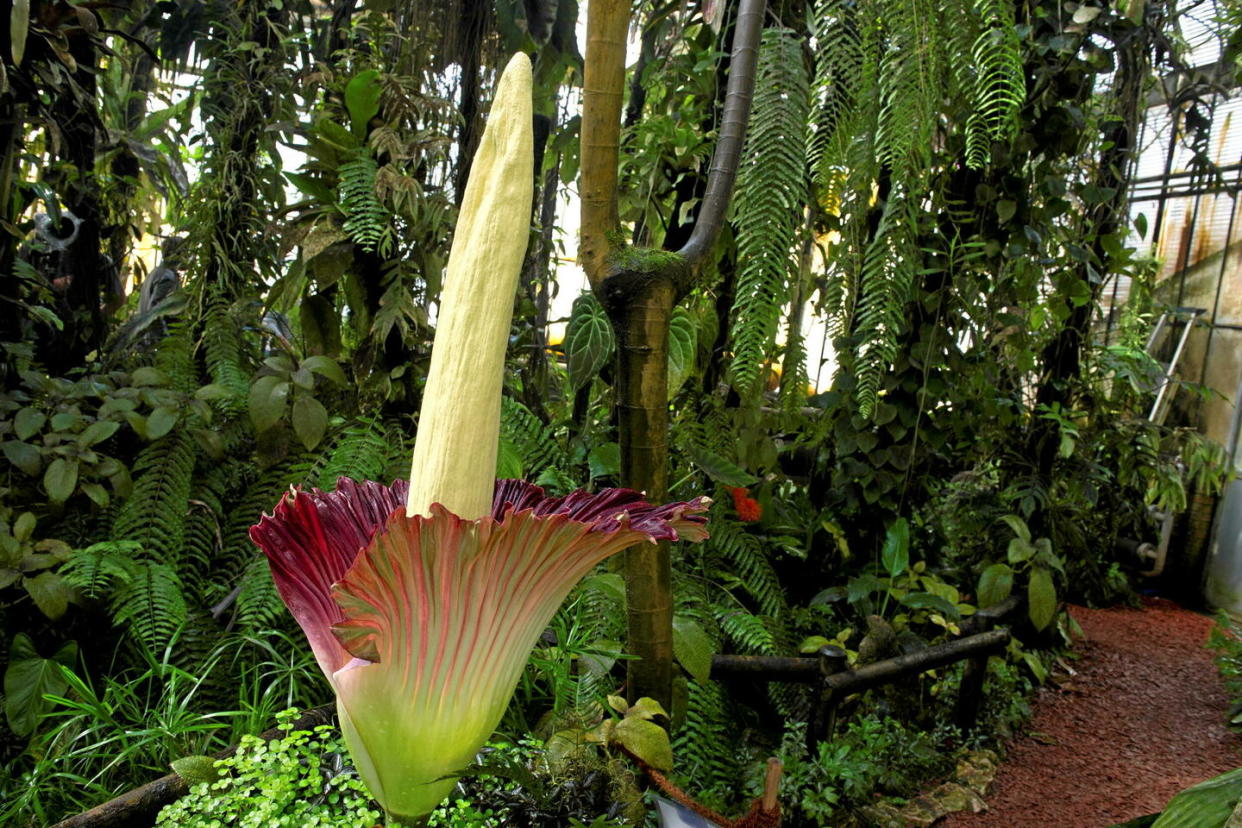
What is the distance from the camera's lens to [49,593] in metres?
1.30

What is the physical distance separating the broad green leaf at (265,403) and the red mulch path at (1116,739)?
5.28 ft

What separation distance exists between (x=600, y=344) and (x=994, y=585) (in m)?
1.71

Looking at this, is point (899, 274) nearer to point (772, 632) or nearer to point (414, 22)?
point (772, 632)

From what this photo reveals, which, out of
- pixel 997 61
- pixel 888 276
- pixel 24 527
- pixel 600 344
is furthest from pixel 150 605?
pixel 997 61

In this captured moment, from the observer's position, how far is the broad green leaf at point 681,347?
1580mm

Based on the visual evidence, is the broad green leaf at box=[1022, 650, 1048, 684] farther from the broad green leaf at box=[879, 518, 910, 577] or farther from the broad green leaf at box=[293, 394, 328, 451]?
the broad green leaf at box=[293, 394, 328, 451]

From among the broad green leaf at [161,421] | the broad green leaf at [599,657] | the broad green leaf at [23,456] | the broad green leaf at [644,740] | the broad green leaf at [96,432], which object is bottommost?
the broad green leaf at [599,657]

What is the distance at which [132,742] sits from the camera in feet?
4.23

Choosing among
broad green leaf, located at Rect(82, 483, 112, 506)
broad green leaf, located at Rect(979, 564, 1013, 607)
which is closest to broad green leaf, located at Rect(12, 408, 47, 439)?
broad green leaf, located at Rect(82, 483, 112, 506)

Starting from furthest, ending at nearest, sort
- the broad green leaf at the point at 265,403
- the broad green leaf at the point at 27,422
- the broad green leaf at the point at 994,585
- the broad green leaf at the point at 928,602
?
the broad green leaf at the point at 994,585 < the broad green leaf at the point at 928,602 < the broad green leaf at the point at 265,403 < the broad green leaf at the point at 27,422

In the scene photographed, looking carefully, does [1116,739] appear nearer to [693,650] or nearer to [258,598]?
[693,650]

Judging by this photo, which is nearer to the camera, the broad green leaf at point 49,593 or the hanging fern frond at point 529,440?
the broad green leaf at point 49,593

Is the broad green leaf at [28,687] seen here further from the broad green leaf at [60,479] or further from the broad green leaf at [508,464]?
the broad green leaf at [508,464]

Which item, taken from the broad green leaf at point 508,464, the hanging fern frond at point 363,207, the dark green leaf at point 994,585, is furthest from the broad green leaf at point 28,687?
the dark green leaf at point 994,585
